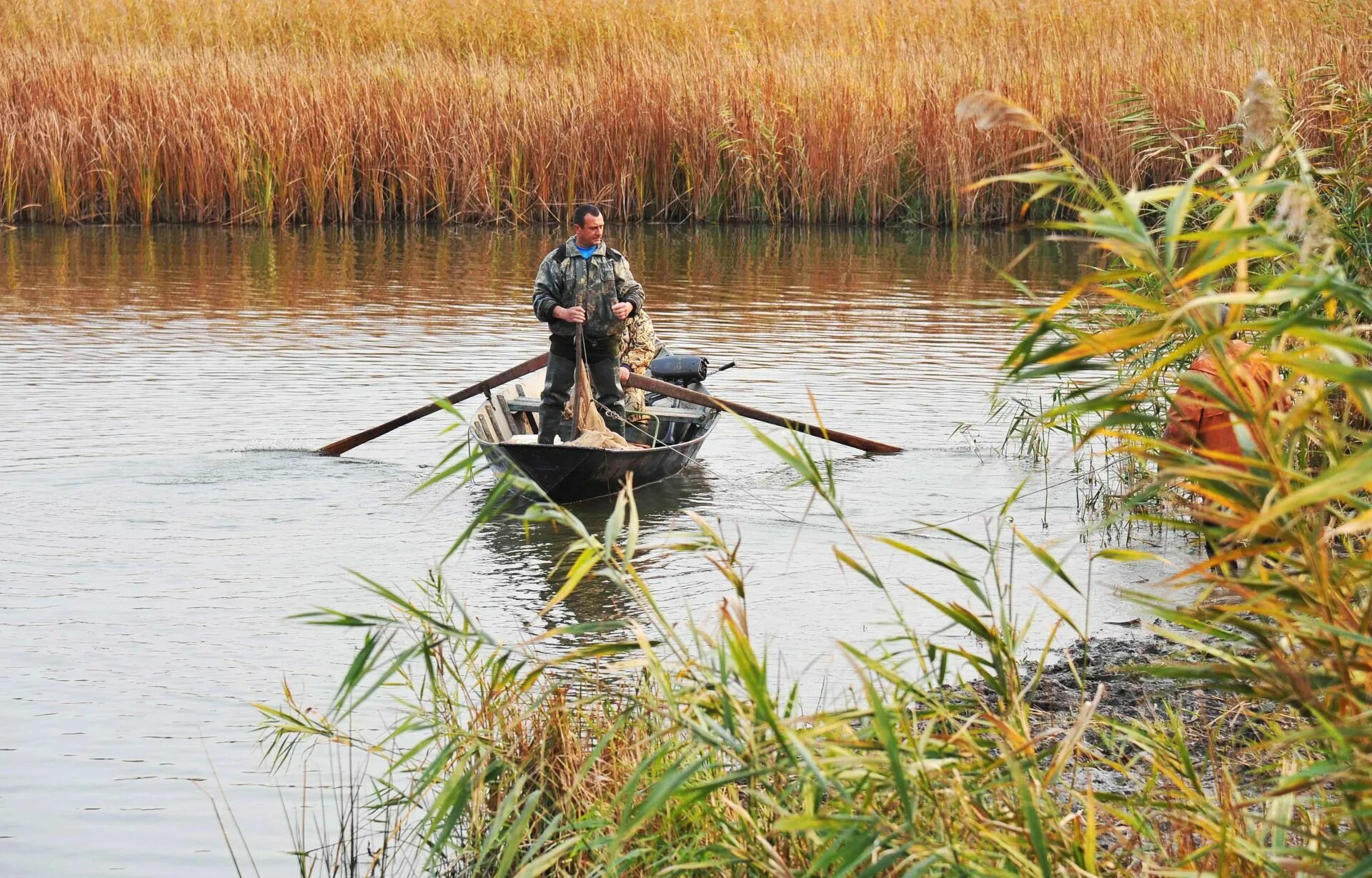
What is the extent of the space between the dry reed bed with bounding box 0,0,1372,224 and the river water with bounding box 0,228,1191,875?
1.59 metres

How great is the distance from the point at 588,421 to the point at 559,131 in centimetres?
1188

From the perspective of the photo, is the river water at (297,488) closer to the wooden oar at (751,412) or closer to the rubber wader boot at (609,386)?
the wooden oar at (751,412)

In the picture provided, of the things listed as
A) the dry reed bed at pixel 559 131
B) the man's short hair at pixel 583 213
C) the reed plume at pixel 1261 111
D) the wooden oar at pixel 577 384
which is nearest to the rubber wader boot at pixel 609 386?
the wooden oar at pixel 577 384

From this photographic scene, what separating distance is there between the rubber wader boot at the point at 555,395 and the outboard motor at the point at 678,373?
129cm

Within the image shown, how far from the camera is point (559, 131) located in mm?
20578

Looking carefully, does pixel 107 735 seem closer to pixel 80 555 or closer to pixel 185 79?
pixel 80 555

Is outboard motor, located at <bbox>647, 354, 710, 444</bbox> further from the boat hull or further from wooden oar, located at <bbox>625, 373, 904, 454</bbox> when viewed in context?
the boat hull

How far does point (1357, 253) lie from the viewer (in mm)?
6605

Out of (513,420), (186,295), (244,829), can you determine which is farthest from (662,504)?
(186,295)

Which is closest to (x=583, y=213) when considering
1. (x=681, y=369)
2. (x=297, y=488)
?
(x=681, y=369)

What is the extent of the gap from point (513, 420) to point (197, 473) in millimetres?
2080

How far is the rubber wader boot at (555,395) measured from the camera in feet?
31.9

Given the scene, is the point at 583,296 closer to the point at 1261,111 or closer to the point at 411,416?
the point at 411,416

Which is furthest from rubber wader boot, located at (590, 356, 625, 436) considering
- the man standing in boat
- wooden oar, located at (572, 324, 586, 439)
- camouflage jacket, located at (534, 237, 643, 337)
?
wooden oar, located at (572, 324, 586, 439)
